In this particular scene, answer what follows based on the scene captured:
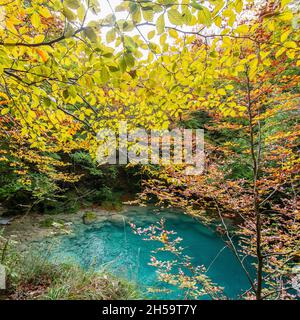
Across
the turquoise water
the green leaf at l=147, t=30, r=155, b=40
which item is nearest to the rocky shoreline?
the turquoise water

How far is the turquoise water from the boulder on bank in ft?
1.19

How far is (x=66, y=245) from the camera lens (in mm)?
6227

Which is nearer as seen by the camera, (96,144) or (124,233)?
(96,144)

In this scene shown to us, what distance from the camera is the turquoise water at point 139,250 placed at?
5.09 metres

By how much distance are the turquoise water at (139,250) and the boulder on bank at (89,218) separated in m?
0.36

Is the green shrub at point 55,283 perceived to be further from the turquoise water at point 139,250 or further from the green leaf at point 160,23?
the green leaf at point 160,23

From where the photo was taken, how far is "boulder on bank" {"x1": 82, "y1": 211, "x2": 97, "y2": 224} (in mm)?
8222

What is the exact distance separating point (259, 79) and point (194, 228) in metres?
6.47

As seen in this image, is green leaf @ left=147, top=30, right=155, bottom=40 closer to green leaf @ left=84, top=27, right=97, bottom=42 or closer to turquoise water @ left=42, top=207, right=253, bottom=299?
green leaf @ left=84, top=27, right=97, bottom=42

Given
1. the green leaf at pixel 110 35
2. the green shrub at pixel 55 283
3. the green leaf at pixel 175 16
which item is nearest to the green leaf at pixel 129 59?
the green leaf at pixel 110 35

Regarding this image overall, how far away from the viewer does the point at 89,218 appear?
27.9 ft

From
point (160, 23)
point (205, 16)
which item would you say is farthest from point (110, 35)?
point (205, 16)
